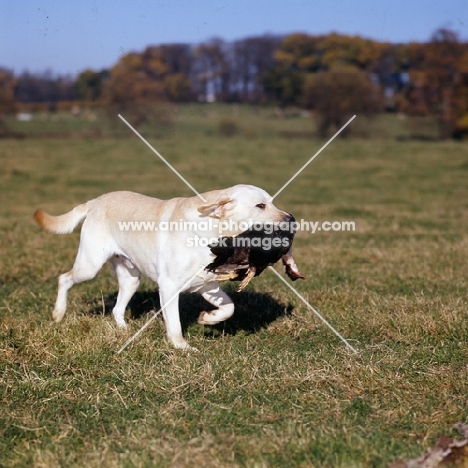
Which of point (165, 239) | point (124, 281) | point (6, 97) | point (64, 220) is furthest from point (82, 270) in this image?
point (6, 97)

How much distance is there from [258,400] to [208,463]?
1.00m

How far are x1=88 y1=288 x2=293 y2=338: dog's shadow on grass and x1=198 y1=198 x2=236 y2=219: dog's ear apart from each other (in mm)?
1217

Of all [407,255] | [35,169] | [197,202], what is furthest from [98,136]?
[197,202]

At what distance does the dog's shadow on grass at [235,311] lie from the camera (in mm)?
7043

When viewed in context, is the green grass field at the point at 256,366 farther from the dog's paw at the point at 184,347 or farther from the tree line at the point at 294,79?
the tree line at the point at 294,79

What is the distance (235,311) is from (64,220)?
1939 millimetres

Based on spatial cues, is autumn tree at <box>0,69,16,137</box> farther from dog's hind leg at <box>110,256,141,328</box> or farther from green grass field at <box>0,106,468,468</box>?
dog's hind leg at <box>110,256,141,328</box>

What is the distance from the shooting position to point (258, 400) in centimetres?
500

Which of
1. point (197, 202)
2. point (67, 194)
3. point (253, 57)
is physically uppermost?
point (253, 57)

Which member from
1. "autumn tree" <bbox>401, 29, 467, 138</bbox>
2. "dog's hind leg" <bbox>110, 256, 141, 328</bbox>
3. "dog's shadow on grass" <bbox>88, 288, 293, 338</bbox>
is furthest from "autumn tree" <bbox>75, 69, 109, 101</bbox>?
"dog's hind leg" <bbox>110, 256, 141, 328</bbox>

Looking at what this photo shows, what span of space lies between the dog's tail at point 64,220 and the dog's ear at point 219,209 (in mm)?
1752

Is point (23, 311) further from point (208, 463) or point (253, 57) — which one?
point (253, 57)

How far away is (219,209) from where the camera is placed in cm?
609

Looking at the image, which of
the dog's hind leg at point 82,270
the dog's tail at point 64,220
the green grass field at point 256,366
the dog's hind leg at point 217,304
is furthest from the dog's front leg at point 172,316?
the dog's tail at point 64,220
